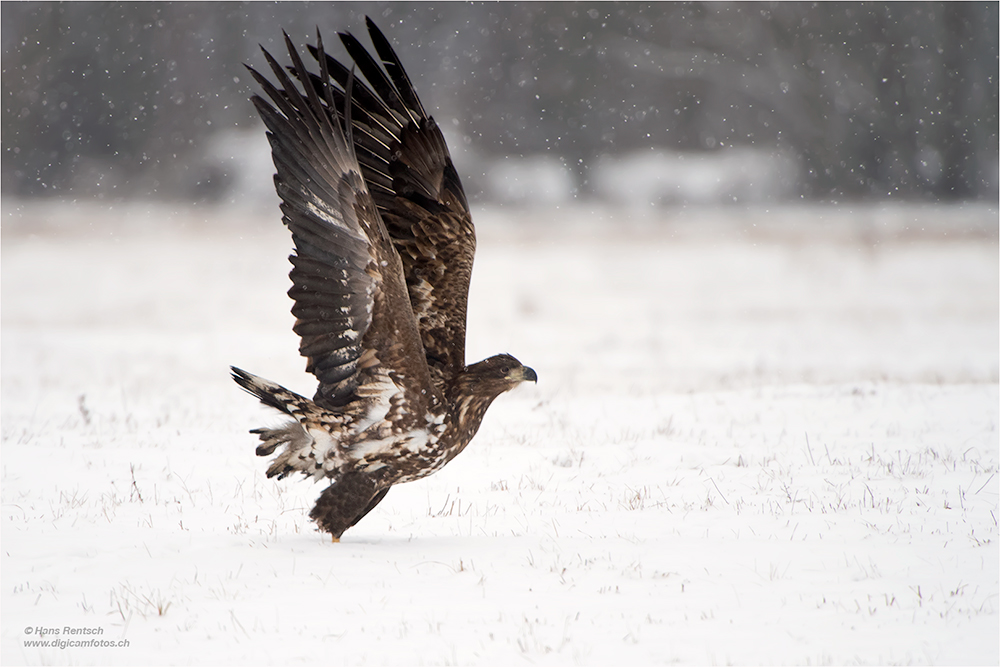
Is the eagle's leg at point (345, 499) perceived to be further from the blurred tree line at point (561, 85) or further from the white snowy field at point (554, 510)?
the blurred tree line at point (561, 85)

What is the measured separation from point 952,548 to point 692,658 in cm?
206

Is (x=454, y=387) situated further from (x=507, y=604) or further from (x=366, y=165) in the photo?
(x=366, y=165)

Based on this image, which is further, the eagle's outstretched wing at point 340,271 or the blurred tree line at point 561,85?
the blurred tree line at point 561,85

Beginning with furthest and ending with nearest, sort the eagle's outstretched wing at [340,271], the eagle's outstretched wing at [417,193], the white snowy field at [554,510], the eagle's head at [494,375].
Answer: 1. the eagle's outstretched wing at [417,193]
2. the eagle's head at [494,375]
3. the eagle's outstretched wing at [340,271]
4. the white snowy field at [554,510]

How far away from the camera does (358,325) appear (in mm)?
4746

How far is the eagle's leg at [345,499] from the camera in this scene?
4.99 metres

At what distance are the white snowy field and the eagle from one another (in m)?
0.50

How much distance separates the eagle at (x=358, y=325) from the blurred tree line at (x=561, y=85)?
3272 centimetres

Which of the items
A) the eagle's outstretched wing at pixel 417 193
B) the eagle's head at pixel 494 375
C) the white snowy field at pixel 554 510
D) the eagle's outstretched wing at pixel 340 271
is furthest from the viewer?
Answer: the eagle's outstretched wing at pixel 417 193

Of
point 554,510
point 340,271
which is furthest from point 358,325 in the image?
point 554,510

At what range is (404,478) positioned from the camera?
5.05 metres

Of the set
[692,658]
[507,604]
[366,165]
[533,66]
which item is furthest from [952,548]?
[533,66]

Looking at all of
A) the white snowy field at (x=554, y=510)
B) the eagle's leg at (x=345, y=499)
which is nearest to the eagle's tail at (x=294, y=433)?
the eagle's leg at (x=345, y=499)

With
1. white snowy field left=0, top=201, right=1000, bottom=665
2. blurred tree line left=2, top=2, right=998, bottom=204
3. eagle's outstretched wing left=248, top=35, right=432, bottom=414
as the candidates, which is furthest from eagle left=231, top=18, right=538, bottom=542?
blurred tree line left=2, top=2, right=998, bottom=204
